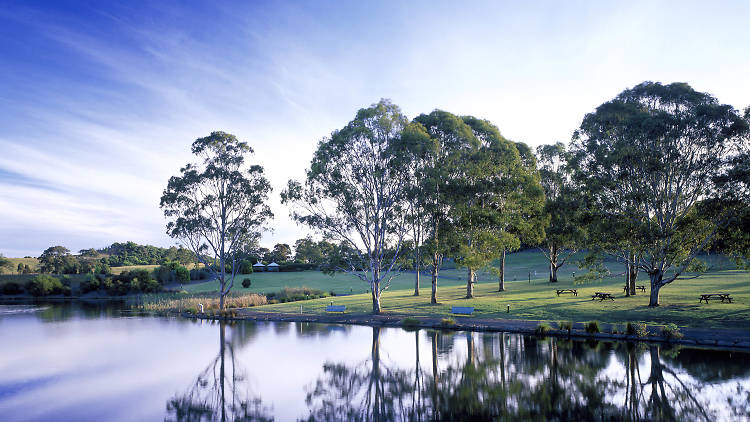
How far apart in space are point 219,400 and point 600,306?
25.8m

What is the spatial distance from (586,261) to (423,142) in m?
14.4

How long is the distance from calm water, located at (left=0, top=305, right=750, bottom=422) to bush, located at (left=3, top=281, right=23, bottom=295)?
54.0 m

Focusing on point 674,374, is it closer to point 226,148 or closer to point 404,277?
point 226,148

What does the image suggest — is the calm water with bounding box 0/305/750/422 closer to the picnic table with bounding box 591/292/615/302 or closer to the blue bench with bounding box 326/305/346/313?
the blue bench with bounding box 326/305/346/313

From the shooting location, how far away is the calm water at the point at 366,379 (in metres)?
13.0

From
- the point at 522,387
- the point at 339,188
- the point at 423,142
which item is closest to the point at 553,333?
the point at 522,387

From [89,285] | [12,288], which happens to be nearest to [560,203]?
[89,285]

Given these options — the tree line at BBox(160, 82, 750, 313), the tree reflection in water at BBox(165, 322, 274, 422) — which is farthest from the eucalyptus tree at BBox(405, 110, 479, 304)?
the tree reflection in water at BBox(165, 322, 274, 422)

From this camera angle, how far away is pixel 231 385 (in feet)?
53.3

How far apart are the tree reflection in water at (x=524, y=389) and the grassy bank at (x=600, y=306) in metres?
6.85

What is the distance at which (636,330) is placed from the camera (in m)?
23.0

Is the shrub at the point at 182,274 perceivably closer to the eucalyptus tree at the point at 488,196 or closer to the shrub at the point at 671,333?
the eucalyptus tree at the point at 488,196

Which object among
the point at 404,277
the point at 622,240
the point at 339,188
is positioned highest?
the point at 339,188

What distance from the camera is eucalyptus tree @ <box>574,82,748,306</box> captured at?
27.6 metres
